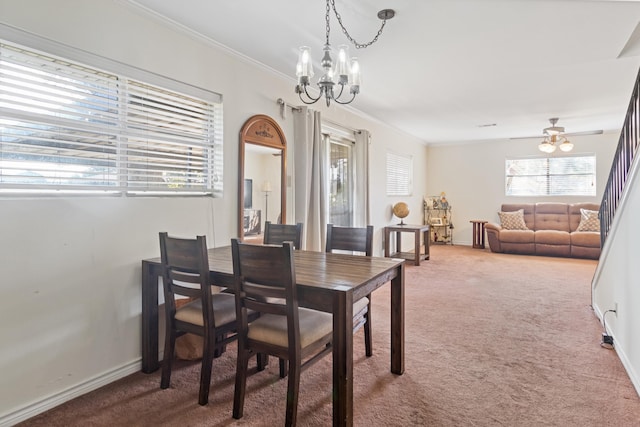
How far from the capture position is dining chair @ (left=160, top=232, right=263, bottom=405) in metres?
1.98

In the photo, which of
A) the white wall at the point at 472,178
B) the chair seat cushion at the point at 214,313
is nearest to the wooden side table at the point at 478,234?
the white wall at the point at 472,178

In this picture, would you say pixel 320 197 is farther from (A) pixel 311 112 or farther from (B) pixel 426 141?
(B) pixel 426 141

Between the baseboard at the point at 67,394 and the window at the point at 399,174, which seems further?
the window at the point at 399,174

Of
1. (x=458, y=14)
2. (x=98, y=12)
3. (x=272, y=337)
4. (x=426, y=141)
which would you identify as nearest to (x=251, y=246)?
(x=272, y=337)

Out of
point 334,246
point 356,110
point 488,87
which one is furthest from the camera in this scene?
point 356,110

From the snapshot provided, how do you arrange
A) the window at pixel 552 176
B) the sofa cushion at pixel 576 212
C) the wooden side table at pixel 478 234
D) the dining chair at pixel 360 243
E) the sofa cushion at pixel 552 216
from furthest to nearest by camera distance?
Result: the wooden side table at pixel 478 234 → the window at pixel 552 176 → the sofa cushion at pixel 552 216 → the sofa cushion at pixel 576 212 → the dining chair at pixel 360 243

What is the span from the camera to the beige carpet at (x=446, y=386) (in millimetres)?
1863

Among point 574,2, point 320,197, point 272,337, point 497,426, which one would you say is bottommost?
point 497,426

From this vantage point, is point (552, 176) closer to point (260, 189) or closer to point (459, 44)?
point (459, 44)

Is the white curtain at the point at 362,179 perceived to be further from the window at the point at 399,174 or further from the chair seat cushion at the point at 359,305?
the chair seat cushion at the point at 359,305

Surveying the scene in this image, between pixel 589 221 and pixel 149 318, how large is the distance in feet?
24.8

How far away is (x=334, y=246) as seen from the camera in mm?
2904

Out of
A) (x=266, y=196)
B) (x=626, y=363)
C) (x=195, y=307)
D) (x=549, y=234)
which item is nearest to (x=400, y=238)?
(x=549, y=234)

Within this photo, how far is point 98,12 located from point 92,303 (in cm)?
180
